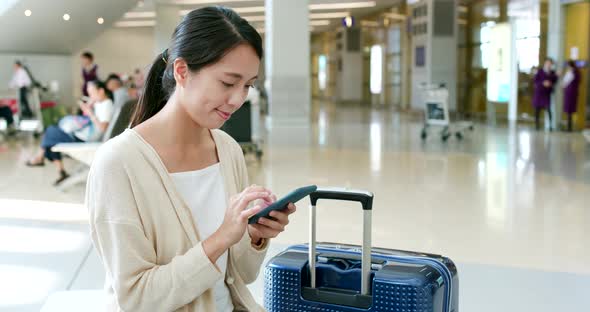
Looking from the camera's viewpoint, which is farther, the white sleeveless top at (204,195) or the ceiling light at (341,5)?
the ceiling light at (341,5)

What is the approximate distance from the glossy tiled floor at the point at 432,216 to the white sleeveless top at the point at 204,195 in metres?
2.30

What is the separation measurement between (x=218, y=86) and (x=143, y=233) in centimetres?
38

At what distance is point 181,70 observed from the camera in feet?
5.29

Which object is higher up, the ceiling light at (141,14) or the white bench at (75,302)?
the ceiling light at (141,14)

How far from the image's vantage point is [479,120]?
1908cm

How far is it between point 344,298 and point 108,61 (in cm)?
3105

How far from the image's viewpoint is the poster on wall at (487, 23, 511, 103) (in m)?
17.7

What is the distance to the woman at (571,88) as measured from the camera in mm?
14586

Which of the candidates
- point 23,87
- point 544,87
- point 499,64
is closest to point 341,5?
point 499,64

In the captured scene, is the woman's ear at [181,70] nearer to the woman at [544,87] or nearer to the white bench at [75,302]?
the white bench at [75,302]

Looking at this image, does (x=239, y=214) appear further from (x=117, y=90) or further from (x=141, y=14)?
(x=141, y=14)

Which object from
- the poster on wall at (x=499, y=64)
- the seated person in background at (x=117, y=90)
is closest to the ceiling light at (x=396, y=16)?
the poster on wall at (x=499, y=64)

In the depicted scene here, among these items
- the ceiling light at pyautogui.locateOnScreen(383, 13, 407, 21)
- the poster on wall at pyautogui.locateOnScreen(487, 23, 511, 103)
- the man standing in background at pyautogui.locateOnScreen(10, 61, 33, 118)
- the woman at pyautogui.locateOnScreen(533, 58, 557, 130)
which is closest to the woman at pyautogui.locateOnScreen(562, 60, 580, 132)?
the woman at pyautogui.locateOnScreen(533, 58, 557, 130)

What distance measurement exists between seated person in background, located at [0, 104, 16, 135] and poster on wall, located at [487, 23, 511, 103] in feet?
39.2
